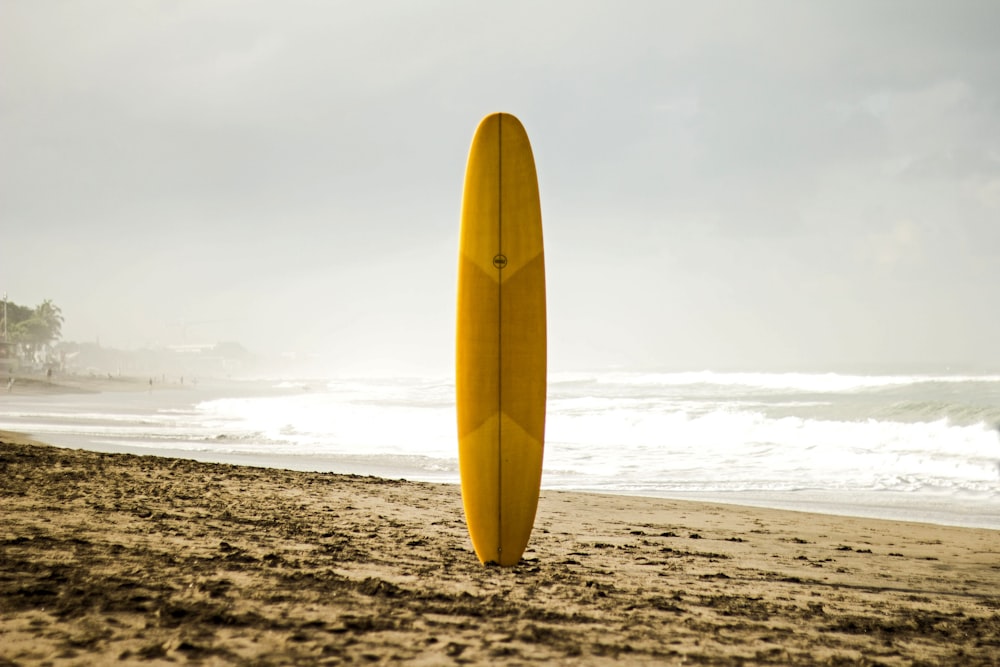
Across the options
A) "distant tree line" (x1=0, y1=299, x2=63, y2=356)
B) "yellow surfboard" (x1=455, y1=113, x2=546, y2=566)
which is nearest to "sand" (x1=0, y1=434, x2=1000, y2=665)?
"yellow surfboard" (x1=455, y1=113, x2=546, y2=566)

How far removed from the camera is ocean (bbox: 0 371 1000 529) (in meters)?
7.66

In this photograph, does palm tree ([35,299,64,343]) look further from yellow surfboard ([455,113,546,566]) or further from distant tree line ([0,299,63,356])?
yellow surfboard ([455,113,546,566])

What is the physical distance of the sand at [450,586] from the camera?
2.66 metres

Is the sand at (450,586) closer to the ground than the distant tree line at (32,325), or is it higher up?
closer to the ground

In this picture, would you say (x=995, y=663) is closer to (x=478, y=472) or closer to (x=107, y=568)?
(x=478, y=472)

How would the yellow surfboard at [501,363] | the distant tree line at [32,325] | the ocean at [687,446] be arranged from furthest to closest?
the distant tree line at [32,325] < the ocean at [687,446] < the yellow surfboard at [501,363]

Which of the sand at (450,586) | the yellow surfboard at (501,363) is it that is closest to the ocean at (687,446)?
the sand at (450,586)

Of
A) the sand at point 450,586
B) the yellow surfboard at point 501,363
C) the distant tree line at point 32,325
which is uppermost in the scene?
the distant tree line at point 32,325

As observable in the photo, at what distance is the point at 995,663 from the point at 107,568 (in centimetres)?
379

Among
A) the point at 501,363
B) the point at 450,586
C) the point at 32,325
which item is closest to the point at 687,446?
the point at 501,363

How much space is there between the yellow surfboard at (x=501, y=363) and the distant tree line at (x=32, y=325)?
81.1 metres

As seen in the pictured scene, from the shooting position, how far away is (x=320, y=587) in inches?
132

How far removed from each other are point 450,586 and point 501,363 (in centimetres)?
132

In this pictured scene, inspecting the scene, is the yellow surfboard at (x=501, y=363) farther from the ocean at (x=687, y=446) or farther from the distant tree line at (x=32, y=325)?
the distant tree line at (x=32, y=325)
